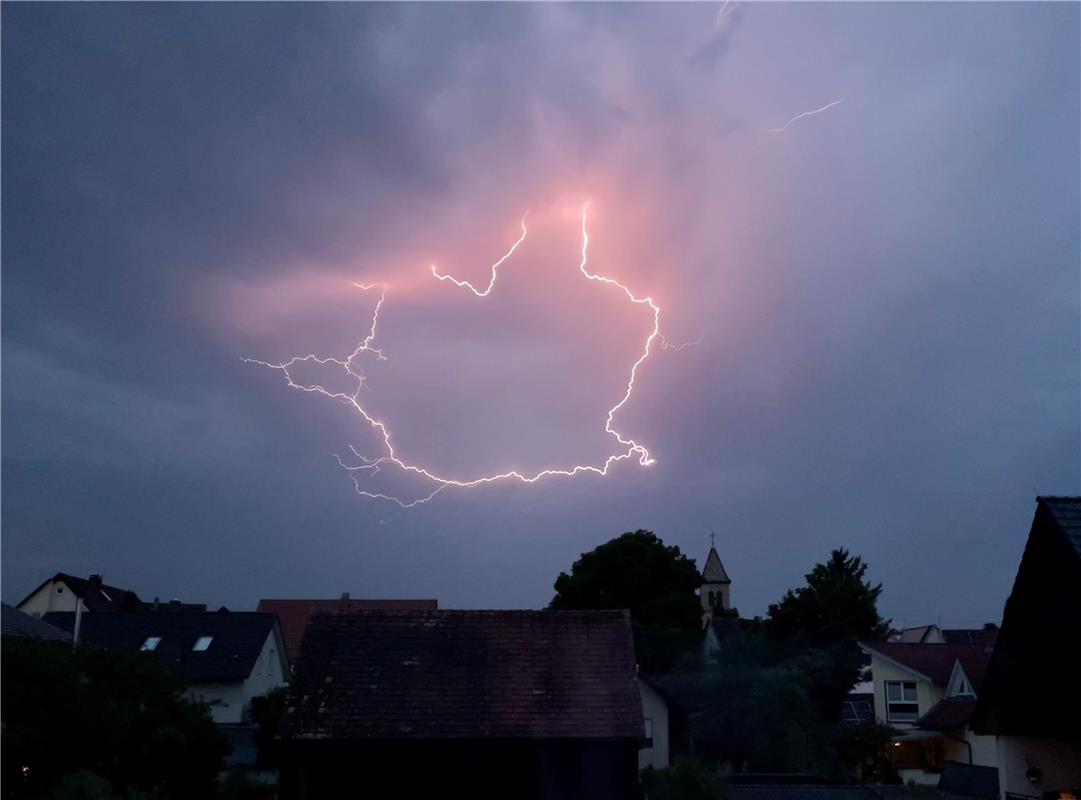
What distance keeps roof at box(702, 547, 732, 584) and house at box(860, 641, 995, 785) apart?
42751mm

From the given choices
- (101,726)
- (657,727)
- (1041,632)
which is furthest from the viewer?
(657,727)

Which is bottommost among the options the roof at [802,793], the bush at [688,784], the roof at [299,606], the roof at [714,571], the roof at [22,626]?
the roof at [802,793]

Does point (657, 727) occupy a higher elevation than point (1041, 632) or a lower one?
lower

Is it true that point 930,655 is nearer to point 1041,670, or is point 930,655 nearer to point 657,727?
point 657,727

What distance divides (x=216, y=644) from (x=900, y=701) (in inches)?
1058

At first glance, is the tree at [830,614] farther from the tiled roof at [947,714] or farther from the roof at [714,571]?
the roof at [714,571]

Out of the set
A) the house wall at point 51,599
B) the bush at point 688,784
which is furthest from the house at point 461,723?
the house wall at point 51,599

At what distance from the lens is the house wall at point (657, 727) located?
99.3 feet

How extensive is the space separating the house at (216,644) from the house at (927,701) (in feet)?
78.7

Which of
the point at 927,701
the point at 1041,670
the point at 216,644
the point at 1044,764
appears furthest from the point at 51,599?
the point at 1041,670

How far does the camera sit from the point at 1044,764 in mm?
9453

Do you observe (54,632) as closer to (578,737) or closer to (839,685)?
(578,737)

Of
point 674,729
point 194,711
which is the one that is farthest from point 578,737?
point 674,729

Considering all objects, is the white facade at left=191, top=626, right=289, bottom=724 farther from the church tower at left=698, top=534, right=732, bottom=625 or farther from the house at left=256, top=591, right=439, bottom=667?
the church tower at left=698, top=534, right=732, bottom=625
